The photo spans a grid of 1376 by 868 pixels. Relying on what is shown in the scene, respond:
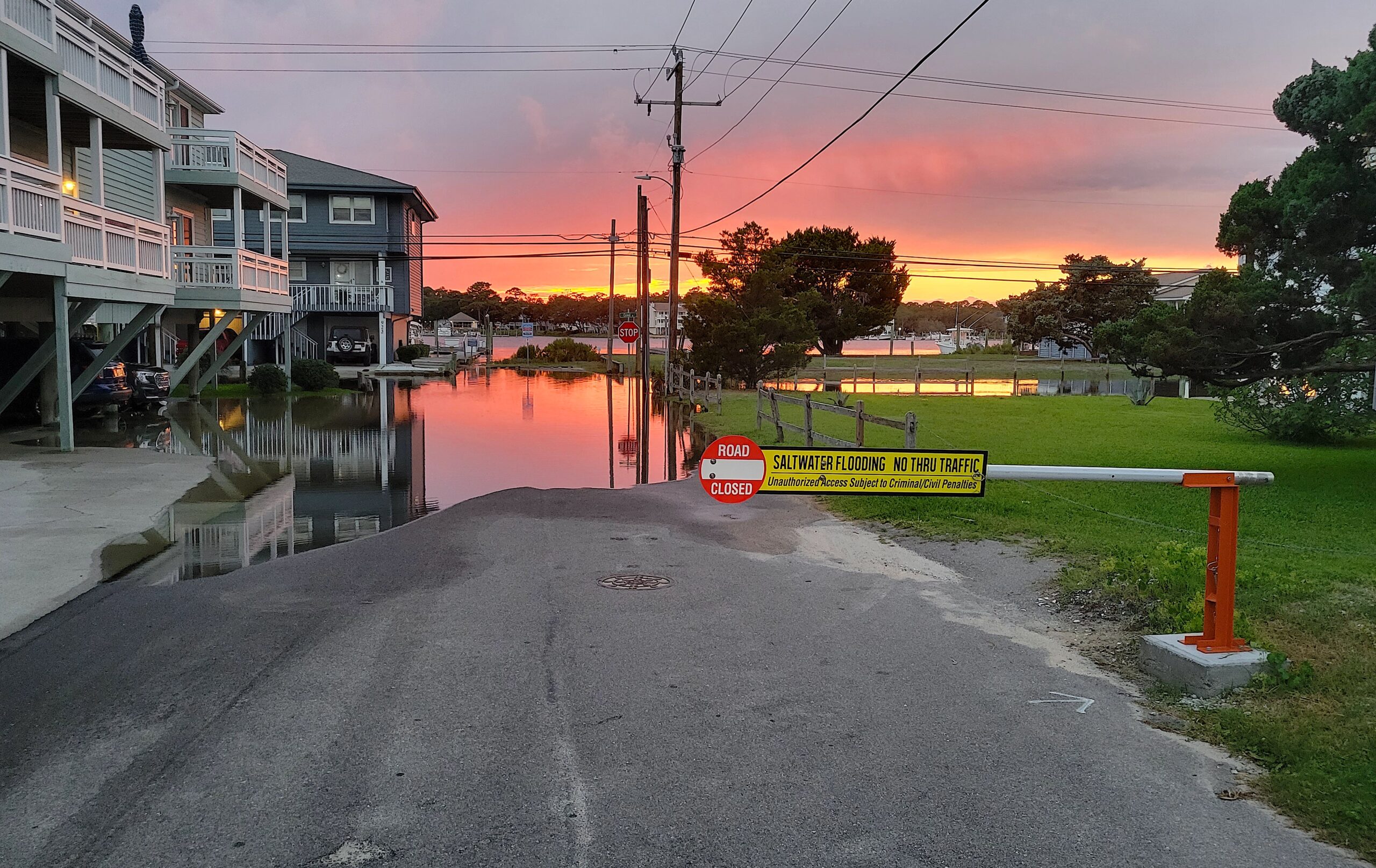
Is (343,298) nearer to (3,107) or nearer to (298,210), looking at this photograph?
(298,210)

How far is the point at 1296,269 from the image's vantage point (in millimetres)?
14766

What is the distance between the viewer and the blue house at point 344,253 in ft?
160

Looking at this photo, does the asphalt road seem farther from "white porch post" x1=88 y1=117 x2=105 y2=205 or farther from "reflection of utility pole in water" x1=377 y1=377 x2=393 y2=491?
"white porch post" x1=88 y1=117 x2=105 y2=205

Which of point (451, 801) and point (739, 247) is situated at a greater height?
point (739, 247)

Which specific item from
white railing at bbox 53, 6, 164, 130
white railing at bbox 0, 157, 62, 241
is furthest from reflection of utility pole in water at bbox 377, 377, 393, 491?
white railing at bbox 53, 6, 164, 130

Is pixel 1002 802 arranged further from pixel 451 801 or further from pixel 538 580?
pixel 538 580

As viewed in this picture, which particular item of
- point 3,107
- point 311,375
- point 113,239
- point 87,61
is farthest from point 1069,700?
point 311,375

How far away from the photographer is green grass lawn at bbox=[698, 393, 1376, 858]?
209 inches

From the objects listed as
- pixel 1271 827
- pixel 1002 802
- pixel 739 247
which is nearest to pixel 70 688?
pixel 1002 802

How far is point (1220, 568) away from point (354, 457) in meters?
15.4

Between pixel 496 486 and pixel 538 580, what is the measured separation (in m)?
6.60

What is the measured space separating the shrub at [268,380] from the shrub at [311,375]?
107cm

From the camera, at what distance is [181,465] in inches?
649

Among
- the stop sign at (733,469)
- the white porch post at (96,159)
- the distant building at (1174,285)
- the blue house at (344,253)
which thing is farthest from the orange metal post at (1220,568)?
the distant building at (1174,285)
